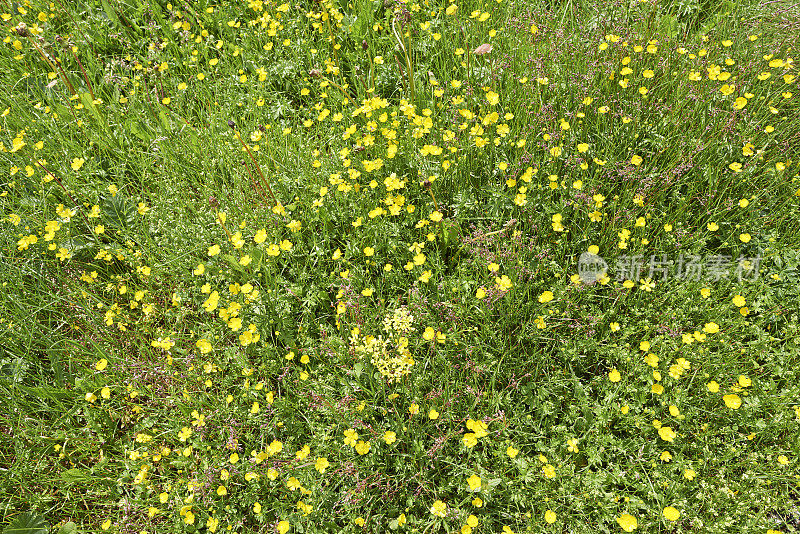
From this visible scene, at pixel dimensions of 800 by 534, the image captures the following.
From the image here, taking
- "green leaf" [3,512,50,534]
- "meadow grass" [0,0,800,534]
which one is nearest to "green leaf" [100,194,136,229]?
"meadow grass" [0,0,800,534]

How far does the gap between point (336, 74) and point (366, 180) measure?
1052mm

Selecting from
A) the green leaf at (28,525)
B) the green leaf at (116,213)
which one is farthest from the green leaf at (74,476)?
the green leaf at (116,213)

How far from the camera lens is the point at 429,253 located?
274 centimetres

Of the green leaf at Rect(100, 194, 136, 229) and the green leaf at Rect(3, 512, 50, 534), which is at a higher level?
the green leaf at Rect(100, 194, 136, 229)

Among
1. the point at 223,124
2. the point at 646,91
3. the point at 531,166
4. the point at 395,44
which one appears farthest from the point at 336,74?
the point at 646,91

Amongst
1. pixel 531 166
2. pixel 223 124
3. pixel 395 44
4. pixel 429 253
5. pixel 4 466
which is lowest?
pixel 4 466

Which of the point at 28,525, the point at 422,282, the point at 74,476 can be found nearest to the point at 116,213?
the point at 74,476

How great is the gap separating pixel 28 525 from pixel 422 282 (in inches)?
85.0

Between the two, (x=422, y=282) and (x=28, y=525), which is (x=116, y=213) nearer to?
(x=28, y=525)

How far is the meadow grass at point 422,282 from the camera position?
2174 millimetres

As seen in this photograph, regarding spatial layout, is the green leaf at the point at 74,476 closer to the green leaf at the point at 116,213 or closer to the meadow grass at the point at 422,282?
the meadow grass at the point at 422,282

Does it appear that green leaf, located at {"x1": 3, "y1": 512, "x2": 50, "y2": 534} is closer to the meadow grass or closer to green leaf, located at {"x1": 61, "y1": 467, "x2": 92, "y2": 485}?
the meadow grass

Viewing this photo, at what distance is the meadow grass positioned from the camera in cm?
217

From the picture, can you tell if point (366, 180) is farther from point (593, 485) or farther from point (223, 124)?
point (593, 485)
